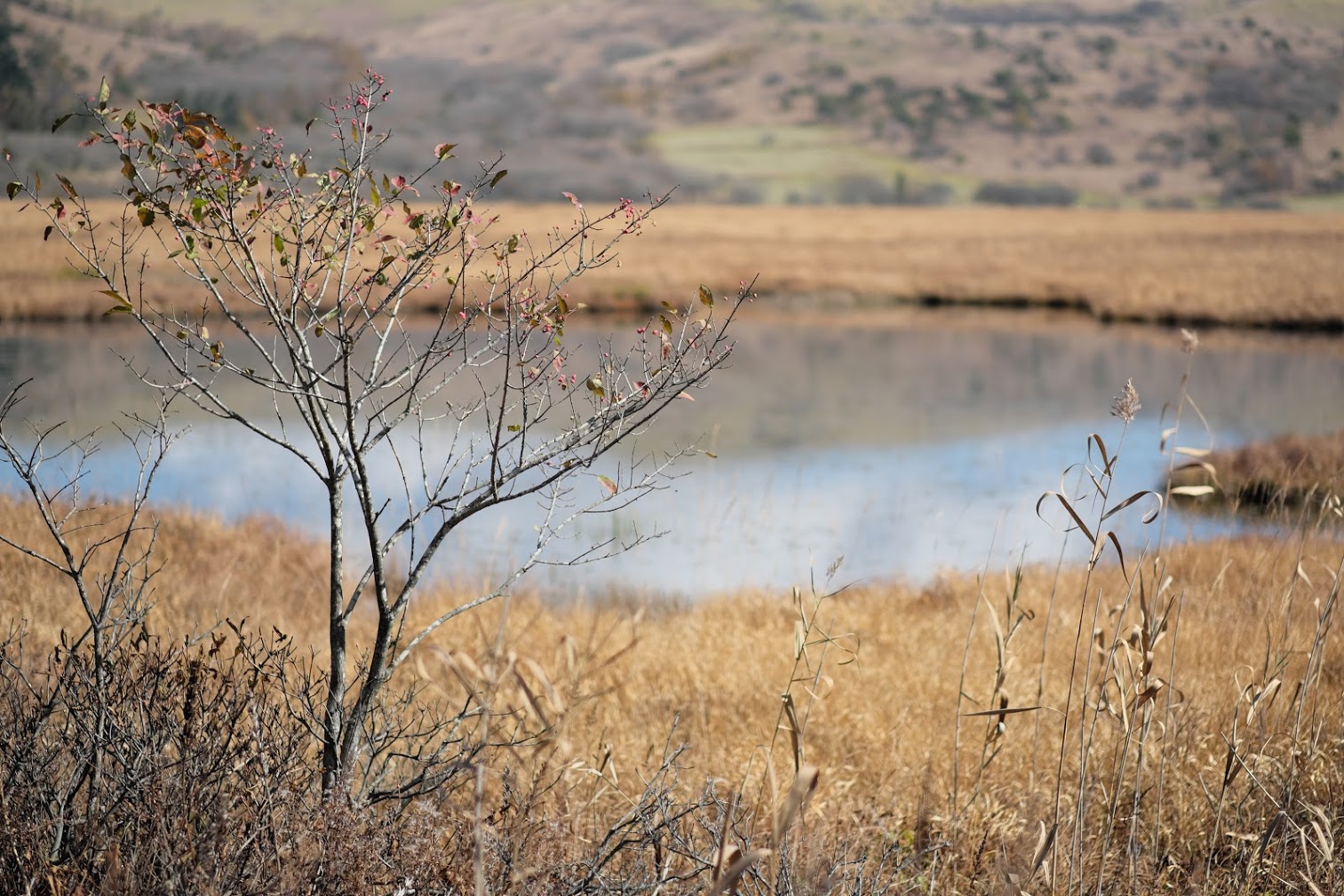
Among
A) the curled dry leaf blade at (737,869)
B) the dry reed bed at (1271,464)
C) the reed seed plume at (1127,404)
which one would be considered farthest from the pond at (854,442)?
the curled dry leaf blade at (737,869)

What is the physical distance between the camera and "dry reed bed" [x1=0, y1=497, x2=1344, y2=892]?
141 inches

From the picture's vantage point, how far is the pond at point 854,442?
9328 millimetres

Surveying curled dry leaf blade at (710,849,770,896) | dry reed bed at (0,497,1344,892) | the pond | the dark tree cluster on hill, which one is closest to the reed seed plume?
dry reed bed at (0,497,1344,892)

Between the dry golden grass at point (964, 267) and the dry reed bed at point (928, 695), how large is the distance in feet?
50.8

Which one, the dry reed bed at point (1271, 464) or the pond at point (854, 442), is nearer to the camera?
the pond at point (854, 442)

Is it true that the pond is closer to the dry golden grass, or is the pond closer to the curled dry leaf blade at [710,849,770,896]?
the curled dry leaf blade at [710,849,770,896]

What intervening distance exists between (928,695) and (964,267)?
93.9 ft

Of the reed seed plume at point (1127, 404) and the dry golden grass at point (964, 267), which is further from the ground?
the reed seed plume at point (1127, 404)

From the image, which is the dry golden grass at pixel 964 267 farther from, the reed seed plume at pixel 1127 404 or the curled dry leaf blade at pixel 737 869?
the curled dry leaf blade at pixel 737 869

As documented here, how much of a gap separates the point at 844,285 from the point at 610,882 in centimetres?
2806

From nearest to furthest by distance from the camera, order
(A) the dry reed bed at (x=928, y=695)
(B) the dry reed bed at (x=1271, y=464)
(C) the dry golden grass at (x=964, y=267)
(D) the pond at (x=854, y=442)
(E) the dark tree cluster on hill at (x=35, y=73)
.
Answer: (A) the dry reed bed at (x=928, y=695)
(D) the pond at (x=854, y=442)
(B) the dry reed bed at (x=1271, y=464)
(C) the dry golden grass at (x=964, y=267)
(E) the dark tree cluster on hill at (x=35, y=73)

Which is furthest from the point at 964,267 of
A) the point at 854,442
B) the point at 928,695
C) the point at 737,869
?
the point at 737,869

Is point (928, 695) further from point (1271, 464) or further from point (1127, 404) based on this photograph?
point (1271, 464)

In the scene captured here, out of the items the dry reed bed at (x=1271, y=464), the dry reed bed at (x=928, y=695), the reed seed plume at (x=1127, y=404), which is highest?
the reed seed plume at (x=1127, y=404)
